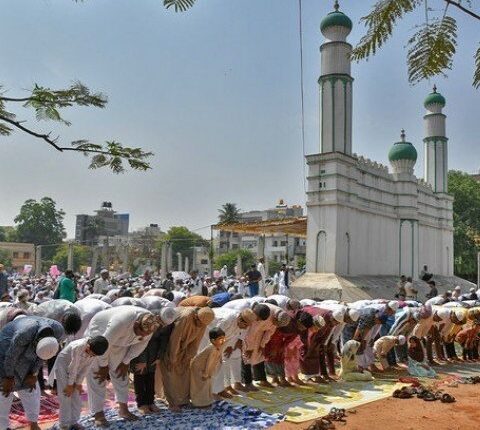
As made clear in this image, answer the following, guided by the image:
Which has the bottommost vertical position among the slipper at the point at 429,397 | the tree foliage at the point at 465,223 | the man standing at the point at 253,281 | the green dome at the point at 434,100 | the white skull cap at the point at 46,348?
the slipper at the point at 429,397

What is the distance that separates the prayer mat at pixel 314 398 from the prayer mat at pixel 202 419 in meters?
0.31

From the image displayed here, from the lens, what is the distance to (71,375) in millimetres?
5012

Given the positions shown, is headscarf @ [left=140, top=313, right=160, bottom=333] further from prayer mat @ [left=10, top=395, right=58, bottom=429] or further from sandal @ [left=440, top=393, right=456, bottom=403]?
sandal @ [left=440, top=393, right=456, bottom=403]

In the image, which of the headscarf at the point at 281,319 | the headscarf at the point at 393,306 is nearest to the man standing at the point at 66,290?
the headscarf at the point at 281,319

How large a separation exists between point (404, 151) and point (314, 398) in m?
19.5

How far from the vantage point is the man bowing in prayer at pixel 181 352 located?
595 centimetres

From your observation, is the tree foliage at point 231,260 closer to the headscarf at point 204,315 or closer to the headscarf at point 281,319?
the headscarf at point 281,319

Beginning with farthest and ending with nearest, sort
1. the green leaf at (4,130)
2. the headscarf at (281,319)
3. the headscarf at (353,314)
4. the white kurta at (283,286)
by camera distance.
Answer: the white kurta at (283,286)
the headscarf at (353,314)
the headscarf at (281,319)
the green leaf at (4,130)

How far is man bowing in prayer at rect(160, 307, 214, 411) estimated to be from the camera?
595 centimetres

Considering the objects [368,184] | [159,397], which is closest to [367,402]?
[159,397]

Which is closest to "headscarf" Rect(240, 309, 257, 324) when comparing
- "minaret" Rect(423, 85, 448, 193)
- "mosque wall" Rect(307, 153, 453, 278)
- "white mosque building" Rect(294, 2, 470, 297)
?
"white mosque building" Rect(294, 2, 470, 297)

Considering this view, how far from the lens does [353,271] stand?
21422mm

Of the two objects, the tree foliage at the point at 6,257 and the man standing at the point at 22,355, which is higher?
the tree foliage at the point at 6,257

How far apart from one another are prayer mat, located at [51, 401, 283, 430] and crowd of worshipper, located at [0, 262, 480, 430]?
13cm
